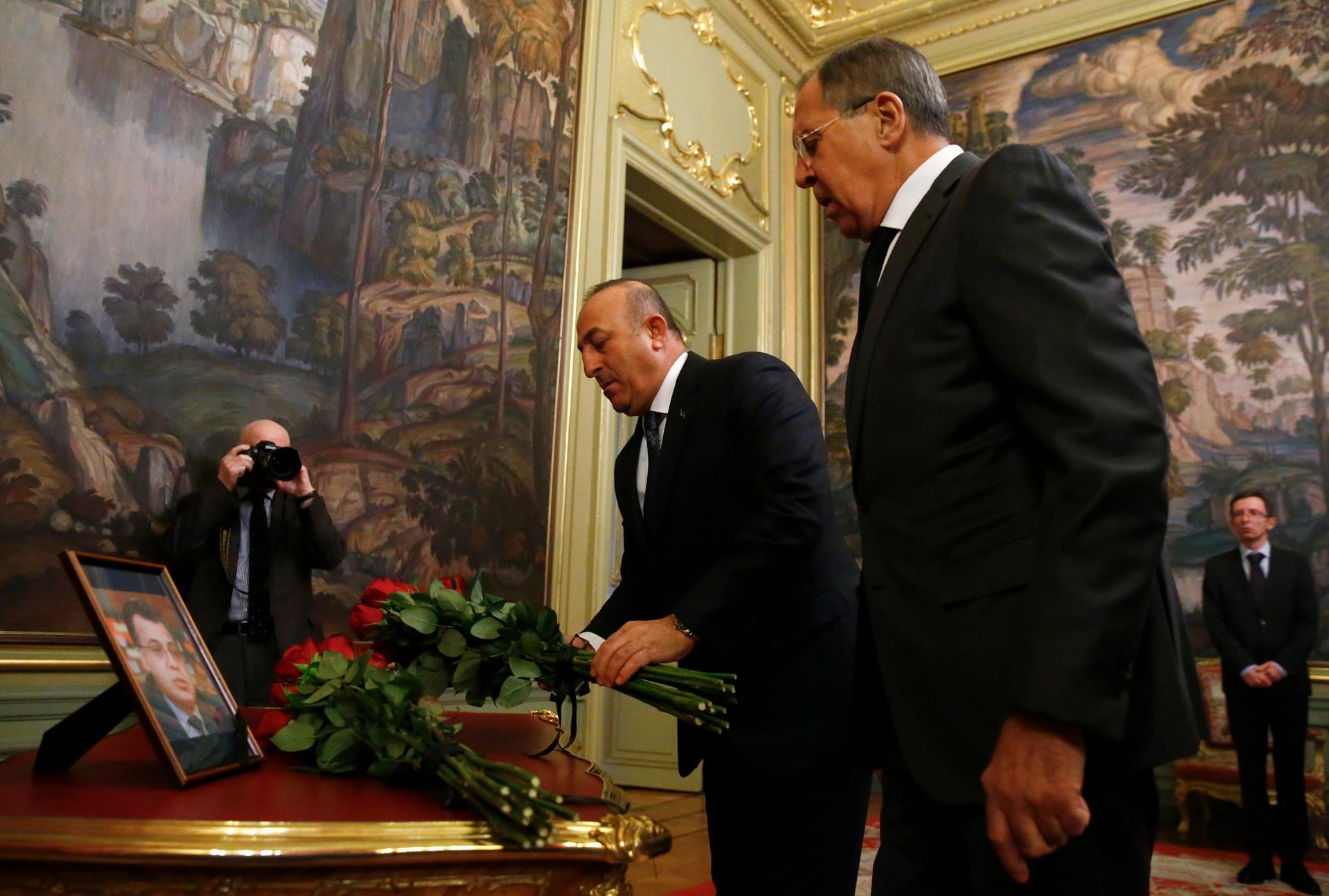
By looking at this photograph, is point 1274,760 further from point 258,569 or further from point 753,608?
point 258,569

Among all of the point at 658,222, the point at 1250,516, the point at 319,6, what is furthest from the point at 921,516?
the point at 658,222

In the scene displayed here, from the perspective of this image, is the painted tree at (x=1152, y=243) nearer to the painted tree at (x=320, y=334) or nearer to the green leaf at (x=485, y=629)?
the painted tree at (x=320, y=334)

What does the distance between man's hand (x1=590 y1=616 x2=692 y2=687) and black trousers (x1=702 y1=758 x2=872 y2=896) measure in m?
0.36

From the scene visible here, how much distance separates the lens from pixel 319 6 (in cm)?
393

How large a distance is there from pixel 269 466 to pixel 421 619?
1.74 m

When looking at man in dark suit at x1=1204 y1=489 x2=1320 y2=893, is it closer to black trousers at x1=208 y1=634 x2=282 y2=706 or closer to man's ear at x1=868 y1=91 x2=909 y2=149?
black trousers at x1=208 y1=634 x2=282 y2=706

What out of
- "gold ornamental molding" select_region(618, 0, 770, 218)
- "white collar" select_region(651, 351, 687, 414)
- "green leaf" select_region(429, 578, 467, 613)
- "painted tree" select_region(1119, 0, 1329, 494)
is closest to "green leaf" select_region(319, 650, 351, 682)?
"green leaf" select_region(429, 578, 467, 613)

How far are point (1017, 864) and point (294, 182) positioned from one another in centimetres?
349

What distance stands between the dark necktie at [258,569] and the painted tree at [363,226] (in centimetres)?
70

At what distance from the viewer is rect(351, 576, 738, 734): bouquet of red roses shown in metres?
1.51

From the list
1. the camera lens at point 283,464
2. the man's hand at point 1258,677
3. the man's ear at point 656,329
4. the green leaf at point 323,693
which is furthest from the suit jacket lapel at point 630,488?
the man's hand at point 1258,677

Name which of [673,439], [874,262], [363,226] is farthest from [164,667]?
[363,226]

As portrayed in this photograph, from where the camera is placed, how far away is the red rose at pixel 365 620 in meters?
1.63

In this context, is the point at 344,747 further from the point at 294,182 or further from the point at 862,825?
the point at 294,182
